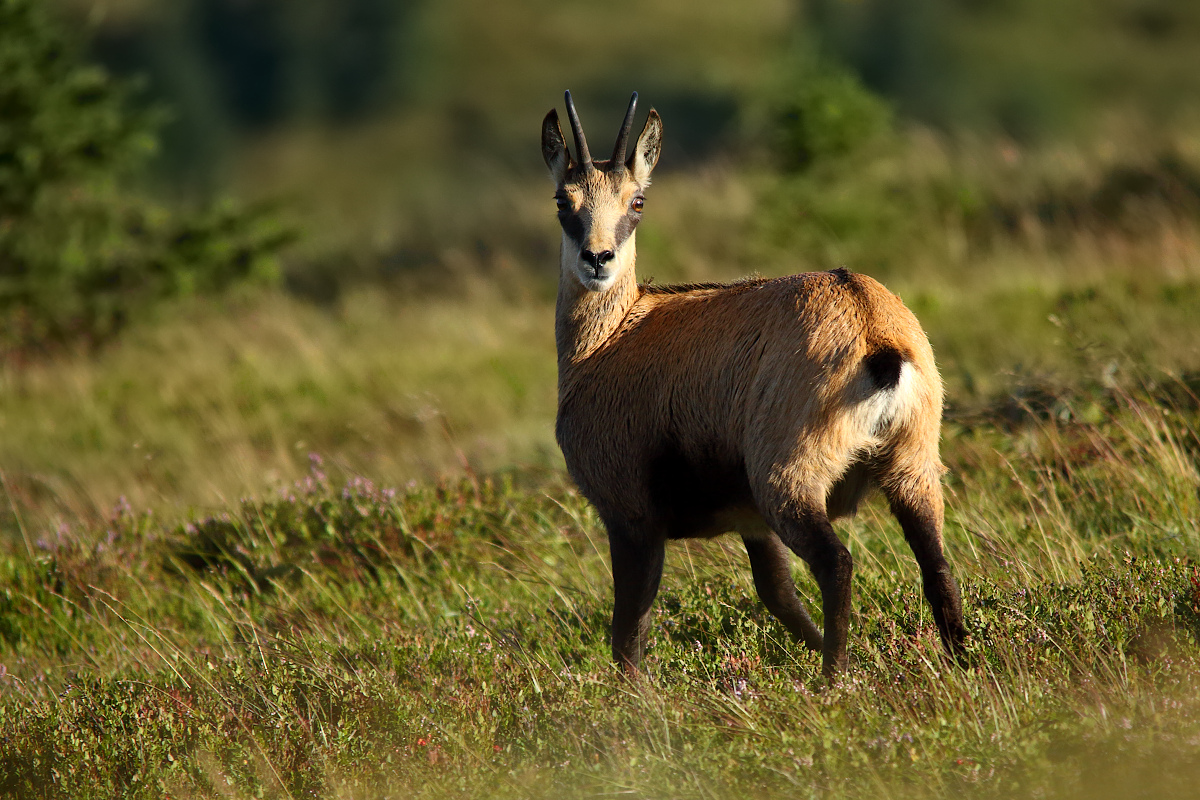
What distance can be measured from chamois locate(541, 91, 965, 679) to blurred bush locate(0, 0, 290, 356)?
402 inches

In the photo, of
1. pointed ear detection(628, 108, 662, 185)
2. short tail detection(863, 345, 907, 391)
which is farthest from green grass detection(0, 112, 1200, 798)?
pointed ear detection(628, 108, 662, 185)

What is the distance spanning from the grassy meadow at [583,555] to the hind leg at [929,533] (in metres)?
0.09

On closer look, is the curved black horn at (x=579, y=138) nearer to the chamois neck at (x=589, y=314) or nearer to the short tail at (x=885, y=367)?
the chamois neck at (x=589, y=314)

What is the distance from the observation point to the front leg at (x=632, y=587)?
4535mm

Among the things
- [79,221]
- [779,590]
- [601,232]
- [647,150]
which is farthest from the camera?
[79,221]

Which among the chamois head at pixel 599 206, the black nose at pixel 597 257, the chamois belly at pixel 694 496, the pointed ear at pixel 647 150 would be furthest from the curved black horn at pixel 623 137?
the chamois belly at pixel 694 496

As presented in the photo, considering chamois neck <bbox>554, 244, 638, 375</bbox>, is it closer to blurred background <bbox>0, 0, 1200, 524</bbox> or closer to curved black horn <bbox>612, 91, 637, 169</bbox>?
curved black horn <bbox>612, 91, 637, 169</bbox>

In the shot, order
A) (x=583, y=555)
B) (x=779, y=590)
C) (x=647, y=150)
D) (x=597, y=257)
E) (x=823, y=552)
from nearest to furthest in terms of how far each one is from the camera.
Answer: (x=823, y=552)
(x=779, y=590)
(x=597, y=257)
(x=647, y=150)
(x=583, y=555)

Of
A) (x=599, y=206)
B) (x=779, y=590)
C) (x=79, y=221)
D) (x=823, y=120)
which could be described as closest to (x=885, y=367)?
(x=779, y=590)

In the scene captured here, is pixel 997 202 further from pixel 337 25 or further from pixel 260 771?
pixel 337 25

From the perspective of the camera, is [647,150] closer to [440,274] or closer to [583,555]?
[583,555]

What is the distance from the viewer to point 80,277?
1430 cm

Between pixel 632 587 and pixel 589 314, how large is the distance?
4.37 feet

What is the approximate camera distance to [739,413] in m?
4.25
